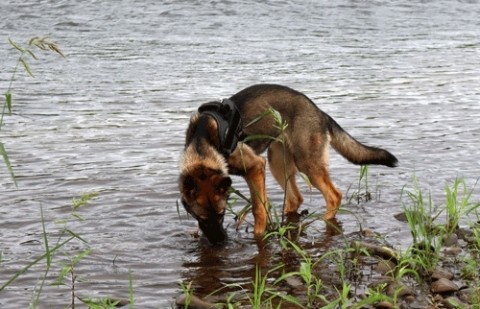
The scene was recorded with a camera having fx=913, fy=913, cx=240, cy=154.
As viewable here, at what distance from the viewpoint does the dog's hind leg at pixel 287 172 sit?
7.56 metres

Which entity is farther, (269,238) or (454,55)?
(454,55)

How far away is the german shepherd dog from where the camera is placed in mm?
6324

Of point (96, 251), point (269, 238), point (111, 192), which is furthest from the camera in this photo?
point (111, 192)

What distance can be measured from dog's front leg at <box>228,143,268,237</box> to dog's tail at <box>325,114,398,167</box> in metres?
0.76

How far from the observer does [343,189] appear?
794cm

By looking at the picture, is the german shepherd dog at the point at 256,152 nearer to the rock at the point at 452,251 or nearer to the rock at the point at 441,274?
the rock at the point at 452,251

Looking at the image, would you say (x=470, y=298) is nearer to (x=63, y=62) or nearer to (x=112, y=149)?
(x=112, y=149)

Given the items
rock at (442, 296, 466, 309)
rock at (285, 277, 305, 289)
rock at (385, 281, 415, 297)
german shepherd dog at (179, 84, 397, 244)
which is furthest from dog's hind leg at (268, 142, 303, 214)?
rock at (442, 296, 466, 309)

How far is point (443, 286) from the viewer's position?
5.23 m

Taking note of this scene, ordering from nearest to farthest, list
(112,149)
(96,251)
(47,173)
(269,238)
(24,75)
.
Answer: (96,251) < (269,238) < (47,173) < (112,149) < (24,75)

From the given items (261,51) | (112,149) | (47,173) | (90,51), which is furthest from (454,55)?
(47,173)

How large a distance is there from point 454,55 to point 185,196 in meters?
10.2

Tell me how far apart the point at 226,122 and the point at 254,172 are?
1.72ft

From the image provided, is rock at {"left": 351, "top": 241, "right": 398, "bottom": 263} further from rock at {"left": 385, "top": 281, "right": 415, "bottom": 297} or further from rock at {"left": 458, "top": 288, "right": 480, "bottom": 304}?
rock at {"left": 458, "top": 288, "right": 480, "bottom": 304}
